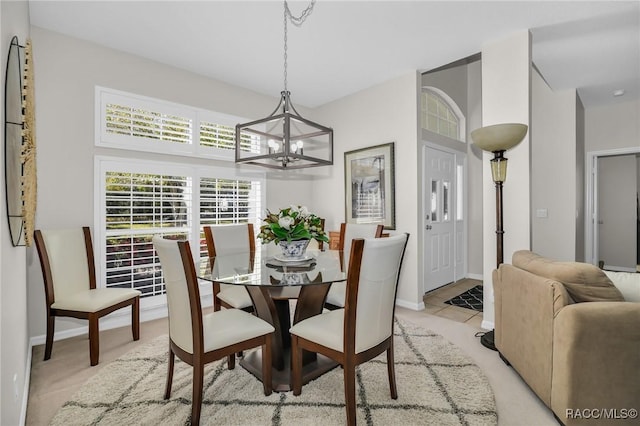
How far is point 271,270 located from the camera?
2.17 meters

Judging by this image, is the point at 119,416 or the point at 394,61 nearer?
the point at 119,416

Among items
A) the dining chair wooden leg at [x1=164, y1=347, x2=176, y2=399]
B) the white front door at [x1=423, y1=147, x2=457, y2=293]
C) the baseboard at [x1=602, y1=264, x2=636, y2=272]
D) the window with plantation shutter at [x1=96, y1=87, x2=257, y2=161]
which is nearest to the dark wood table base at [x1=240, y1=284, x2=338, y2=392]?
the dining chair wooden leg at [x1=164, y1=347, x2=176, y2=399]

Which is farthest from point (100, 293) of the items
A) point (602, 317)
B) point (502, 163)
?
point (502, 163)

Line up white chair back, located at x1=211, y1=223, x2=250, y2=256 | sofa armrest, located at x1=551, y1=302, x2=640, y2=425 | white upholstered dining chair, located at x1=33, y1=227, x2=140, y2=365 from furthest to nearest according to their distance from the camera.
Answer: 1. white chair back, located at x1=211, y1=223, x2=250, y2=256
2. white upholstered dining chair, located at x1=33, y1=227, x2=140, y2=365
3. sofa armrest, located at x1=551, y1=302, x2=640, y2=425

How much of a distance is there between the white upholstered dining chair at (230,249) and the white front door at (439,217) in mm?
2392

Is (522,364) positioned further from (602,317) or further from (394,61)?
(394,61)

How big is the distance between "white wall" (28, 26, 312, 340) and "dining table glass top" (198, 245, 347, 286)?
1.50 m

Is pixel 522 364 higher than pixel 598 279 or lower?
lower

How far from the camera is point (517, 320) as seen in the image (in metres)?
2.06

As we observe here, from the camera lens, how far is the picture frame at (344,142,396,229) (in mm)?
3908

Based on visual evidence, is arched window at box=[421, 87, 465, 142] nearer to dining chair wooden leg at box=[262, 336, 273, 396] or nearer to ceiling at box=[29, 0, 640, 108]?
ceiling at box=[29, 0, 640, 108]

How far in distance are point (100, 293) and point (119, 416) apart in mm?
1235

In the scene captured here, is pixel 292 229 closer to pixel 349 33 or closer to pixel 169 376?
pixel 169 376

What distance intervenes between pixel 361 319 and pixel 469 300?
2903mm
